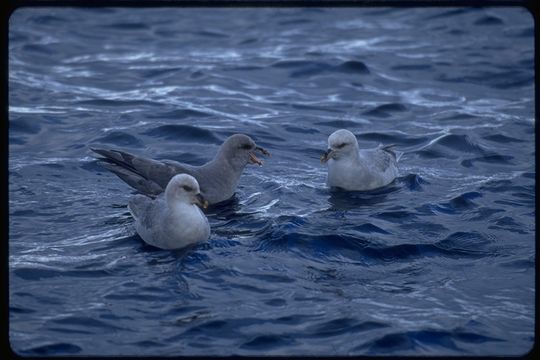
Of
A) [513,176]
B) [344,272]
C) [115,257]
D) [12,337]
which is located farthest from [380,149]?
[12,337]

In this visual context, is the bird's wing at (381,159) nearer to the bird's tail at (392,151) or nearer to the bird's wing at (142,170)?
the bird's tail at (392,151)

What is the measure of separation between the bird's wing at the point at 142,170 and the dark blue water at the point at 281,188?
0.92 ft

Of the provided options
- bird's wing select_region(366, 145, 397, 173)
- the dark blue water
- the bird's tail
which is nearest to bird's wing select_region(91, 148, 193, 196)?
the dark blue water

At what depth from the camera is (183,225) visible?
8016 millimetres

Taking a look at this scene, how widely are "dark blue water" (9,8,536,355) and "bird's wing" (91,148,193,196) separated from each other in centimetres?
28

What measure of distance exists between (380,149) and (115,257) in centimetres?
383

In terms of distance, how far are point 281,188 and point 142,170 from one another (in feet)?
4.99

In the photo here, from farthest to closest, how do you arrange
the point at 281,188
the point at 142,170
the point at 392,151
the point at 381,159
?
the point at 392,151, the point at 381,159, the point at 281,188, the point at 142,170

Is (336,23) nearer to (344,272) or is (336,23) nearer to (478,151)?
(478,151)

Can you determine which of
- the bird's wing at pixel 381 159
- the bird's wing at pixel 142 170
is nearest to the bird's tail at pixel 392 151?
the bird's wing at pixel 381 159

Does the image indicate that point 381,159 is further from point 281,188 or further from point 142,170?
point 142,170

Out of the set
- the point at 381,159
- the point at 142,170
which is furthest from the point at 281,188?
the point at 142,170

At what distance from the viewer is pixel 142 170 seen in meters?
9.51

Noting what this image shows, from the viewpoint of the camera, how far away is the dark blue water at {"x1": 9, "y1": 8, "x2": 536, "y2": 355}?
22.1ft
